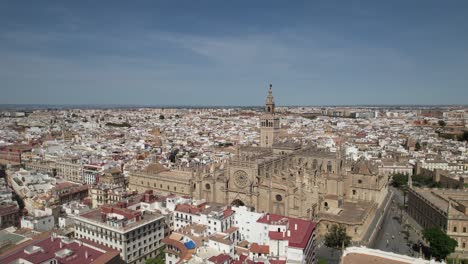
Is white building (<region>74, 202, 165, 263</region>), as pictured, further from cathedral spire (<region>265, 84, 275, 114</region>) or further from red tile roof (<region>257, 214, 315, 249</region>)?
cathedral spire (<region>265, 84, 275, 114</region>)

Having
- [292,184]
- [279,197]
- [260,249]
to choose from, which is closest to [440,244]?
[292,184]

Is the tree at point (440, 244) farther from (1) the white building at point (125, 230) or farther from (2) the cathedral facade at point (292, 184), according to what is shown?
(1) the white building at point (125, 230)

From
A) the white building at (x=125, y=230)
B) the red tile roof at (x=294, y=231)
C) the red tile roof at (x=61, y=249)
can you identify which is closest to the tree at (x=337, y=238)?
the red tile roof at (x=294, y=231)

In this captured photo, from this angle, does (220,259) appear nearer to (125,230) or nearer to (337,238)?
(125,230)

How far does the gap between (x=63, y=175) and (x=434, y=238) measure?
7675cm

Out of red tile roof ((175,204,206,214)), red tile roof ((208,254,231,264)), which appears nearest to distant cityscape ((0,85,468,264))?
red tile roof ((208,254,231,264))

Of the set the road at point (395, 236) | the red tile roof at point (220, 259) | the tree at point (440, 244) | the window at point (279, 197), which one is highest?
the window at point (279, 197)

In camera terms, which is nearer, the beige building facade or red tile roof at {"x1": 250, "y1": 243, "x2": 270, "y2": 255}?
red tile roof at {"x1": 250, "y1": 243, "x2": 270, "y2": 255}

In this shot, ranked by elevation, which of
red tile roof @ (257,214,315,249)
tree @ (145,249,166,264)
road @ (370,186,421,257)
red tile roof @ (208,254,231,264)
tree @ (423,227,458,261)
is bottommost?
road @ (370,186,421,257)

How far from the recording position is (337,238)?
44344mm

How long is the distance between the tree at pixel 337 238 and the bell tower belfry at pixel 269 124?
1041 inches

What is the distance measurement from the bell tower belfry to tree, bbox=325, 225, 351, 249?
86.8 feet

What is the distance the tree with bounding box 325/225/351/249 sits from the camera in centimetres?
4431

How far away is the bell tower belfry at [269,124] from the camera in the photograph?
68.1 m
